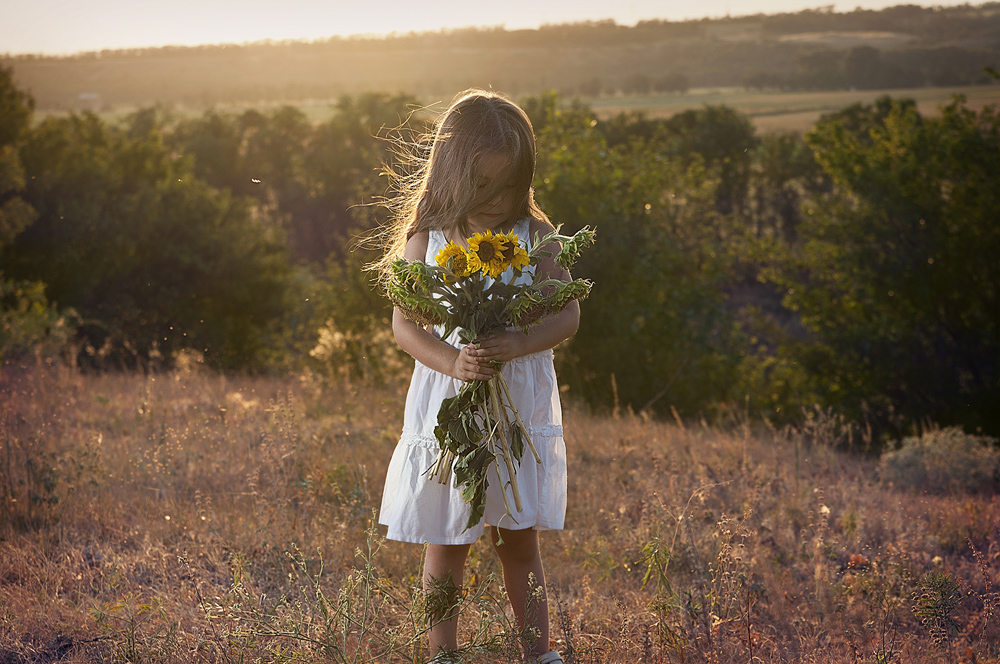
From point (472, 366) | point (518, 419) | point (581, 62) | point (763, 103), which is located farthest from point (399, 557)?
point (581, 62)

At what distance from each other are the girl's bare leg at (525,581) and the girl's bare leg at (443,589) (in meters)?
0.14

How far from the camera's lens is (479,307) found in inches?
73.7

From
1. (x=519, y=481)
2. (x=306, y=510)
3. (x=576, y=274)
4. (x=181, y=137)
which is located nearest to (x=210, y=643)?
(x=306, y=510)

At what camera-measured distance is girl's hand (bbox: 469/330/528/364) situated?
1.85m

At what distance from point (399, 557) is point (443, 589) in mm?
1054

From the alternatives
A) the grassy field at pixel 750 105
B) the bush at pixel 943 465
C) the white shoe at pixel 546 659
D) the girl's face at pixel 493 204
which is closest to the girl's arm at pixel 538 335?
the girl's face at pixel 493 204

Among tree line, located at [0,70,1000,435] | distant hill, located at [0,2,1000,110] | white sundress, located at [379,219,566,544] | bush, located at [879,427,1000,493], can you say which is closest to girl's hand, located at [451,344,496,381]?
white sundress, located at [379,219,566,544]

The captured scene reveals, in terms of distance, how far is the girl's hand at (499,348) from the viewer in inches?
72.7

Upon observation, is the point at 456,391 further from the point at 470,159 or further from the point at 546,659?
the point at 546,659

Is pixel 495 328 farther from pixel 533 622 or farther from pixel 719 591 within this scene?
pixel 719 591

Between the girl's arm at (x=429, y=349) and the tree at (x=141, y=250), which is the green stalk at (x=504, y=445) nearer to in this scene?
the girl's arm at (x=429, y=349)

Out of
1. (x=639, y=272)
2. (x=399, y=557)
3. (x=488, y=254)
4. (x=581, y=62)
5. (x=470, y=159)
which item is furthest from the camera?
(x=581, y=62)

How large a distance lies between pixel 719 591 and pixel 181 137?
32.2 metres

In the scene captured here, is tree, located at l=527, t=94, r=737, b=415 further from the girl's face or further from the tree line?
the girl's face
